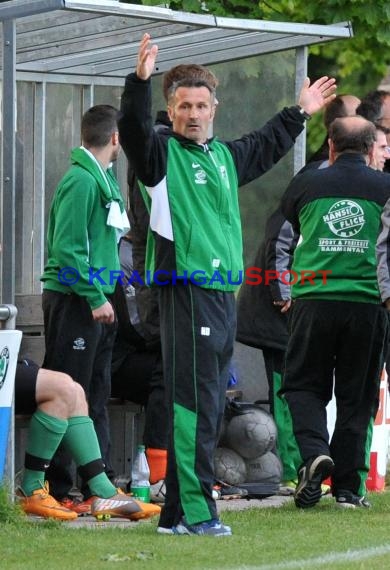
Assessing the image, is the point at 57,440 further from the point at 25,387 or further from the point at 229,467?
the point at 229,467

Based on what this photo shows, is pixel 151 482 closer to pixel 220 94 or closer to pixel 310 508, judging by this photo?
pixel 310 508

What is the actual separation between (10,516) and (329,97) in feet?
9.14

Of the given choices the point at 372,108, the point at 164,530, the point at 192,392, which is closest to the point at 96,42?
the point at 372,108

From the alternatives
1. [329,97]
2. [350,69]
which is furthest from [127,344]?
[350,69]

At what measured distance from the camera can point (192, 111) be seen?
8.13m

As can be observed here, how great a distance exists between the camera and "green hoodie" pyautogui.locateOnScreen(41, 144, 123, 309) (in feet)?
30.6

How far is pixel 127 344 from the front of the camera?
34.7ft

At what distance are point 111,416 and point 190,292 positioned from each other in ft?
10.7

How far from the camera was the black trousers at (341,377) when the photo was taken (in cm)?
947

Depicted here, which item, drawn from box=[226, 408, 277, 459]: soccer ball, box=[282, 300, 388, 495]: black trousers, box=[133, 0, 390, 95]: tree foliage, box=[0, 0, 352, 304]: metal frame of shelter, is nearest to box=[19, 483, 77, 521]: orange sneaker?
box=[0, 0, 352, 304]: metal frame of shelter

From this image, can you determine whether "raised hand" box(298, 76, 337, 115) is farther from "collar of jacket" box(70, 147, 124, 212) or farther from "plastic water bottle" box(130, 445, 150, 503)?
"plastic water bottle" box(130, 445, 150, 503)

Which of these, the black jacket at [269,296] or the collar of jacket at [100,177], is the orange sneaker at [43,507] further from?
the black jacket at [269,296]

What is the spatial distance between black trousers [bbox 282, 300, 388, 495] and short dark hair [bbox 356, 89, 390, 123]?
200 centimetres

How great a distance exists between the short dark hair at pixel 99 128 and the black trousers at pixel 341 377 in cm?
151
